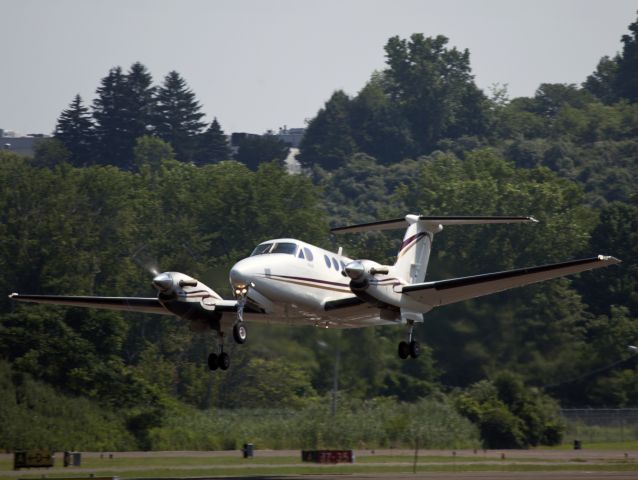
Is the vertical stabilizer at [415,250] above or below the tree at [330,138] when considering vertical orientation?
below

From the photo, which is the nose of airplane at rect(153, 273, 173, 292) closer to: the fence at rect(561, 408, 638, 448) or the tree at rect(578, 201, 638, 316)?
the fence at rect(561, 408, 638, 448)

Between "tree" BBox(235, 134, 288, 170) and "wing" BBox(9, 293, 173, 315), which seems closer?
"wing" BBox(9, 293, 173, 315)

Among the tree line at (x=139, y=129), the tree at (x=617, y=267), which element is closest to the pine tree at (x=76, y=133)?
the tree line at (x=139, y=129)

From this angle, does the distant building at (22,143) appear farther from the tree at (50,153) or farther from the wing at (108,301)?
the wing at (108,301)

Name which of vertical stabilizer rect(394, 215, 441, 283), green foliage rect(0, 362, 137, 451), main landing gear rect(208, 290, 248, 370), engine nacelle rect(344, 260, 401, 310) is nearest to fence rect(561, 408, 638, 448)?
vertical stabilizer rect(394, 215, 441, 283)

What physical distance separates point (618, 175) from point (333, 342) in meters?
81.2

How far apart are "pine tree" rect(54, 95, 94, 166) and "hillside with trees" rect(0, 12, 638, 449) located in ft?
0.64

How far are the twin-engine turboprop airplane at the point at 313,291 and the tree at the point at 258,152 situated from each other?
115061 mm

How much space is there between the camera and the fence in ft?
176

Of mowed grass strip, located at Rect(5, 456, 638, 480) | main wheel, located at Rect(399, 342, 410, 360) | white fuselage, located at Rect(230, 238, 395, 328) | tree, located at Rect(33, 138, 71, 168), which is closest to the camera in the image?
white fuselage, located at Rect(230, 238, 395, 328)

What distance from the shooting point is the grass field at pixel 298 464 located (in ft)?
134

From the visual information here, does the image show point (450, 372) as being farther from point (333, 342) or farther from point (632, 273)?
point (632, 273)

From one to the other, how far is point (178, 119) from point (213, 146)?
5.79 meters

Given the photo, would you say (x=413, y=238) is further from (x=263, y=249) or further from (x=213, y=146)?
(x=213, y=146)
